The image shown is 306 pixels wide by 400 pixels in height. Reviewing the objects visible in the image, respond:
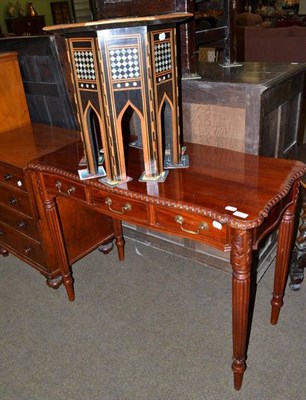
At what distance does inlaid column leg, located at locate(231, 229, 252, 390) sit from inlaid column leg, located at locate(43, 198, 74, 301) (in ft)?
3.17

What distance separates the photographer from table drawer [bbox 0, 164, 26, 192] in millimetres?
1977

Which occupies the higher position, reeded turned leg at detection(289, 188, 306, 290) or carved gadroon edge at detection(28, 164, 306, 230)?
carved gadroon edge at detection(28, 164, 306, 230)

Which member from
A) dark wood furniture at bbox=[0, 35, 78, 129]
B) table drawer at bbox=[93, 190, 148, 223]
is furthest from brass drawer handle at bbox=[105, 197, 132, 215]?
dark wood furniture at bbox=[0, 35, 78, 129]

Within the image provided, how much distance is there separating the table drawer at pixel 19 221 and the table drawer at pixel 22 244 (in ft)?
0.10

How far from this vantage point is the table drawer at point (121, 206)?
1476 millimetres

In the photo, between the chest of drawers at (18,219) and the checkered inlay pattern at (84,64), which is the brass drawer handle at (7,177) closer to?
the chest of drawers at (18,219)

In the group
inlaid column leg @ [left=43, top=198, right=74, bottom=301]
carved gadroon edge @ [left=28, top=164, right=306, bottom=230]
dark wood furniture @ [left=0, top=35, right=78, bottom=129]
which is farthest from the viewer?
dark wood furniture @ [left=0, top=35, right=78, bottom=129]

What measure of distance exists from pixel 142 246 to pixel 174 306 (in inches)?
23.7

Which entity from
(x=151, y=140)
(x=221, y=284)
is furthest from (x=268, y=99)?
(x=221, y=284)

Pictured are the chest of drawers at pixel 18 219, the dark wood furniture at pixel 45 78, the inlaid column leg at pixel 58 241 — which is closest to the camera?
the inlaid column leg at pixel 58 241

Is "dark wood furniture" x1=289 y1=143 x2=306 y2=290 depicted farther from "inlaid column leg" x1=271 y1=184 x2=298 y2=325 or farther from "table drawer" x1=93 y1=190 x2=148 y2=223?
"table drawer" x1=93 y1=190 x2=148 y2=223

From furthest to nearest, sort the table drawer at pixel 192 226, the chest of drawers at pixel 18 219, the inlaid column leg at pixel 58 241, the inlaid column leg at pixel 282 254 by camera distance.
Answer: the chest of drawers at pixel 18 219
the inlaid column leg at pixel 58 241
the inlaid column leg at pixel 282 254
the table drawer at pixel 192 226

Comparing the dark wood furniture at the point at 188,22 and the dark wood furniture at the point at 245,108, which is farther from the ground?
the dark wood furniture at the point at 188,22

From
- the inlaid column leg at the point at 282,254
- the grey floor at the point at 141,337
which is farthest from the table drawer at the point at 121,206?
the grey floor at the point at 141,337
